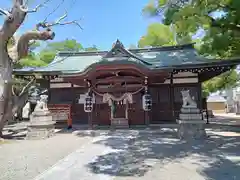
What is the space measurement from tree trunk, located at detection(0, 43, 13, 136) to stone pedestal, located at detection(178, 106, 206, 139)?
24.8 feet

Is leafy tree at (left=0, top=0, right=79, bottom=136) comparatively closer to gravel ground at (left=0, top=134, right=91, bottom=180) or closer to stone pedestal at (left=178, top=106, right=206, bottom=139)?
gravel ground at (left=0, top=134, right=91, bottom=180)

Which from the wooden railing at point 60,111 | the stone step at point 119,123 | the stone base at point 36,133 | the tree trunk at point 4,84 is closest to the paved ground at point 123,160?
the stone base at point 36,133

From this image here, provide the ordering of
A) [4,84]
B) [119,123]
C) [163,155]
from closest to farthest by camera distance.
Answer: [163,155] < [4,84] < [119,123]

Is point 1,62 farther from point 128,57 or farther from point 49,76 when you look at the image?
point 128,57

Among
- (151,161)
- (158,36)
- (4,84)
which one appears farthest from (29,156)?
(158,36)

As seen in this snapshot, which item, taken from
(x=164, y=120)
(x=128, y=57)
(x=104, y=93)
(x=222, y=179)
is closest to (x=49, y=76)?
(x=104, y=93)

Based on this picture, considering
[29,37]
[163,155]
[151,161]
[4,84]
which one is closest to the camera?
[151,161]

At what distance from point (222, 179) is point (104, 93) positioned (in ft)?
27.9

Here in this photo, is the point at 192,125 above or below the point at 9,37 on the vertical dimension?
below

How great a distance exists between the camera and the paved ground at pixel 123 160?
4703 millimetres

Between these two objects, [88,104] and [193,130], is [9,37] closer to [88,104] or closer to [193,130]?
[88,104]

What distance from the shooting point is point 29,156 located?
6457 millimetres

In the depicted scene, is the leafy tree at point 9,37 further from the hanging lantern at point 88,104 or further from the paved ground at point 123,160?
the hanging lantern at point 88,104

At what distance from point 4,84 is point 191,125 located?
26.5 ft
